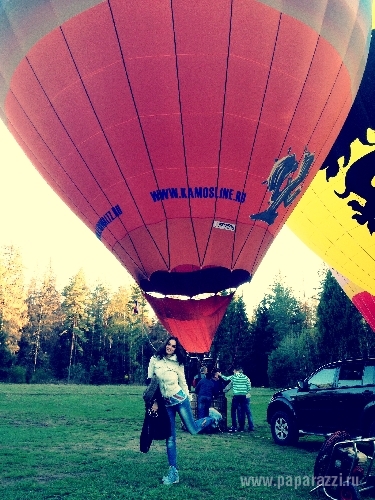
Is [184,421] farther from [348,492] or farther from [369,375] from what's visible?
[369,375]

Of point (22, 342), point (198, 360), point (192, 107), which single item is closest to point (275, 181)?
point (192, 107)

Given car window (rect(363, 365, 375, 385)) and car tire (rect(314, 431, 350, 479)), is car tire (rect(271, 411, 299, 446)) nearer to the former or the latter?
car window (rect(363, 365, 375, 385))

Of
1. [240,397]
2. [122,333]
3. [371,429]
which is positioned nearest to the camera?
[371,429]

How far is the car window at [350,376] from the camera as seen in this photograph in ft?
25.8

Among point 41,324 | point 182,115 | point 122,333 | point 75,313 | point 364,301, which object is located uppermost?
point 75,313

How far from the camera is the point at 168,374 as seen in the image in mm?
5340

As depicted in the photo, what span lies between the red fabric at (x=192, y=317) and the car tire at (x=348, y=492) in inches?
141

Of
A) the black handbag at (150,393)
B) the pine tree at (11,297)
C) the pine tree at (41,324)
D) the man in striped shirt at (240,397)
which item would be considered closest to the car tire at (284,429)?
the man in striped shirt at (240,397)

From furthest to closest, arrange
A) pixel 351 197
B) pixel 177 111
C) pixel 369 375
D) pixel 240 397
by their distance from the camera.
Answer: pixel 351 197 < pixel 240 397 < pixel 369 375 < pixel 177 111

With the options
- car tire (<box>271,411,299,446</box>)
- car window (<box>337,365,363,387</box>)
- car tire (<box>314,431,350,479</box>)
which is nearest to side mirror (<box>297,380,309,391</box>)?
car tire (<box>271,411,299,446</box>)

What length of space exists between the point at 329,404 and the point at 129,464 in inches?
138

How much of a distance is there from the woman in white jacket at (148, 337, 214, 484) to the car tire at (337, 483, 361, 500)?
55.6 inches

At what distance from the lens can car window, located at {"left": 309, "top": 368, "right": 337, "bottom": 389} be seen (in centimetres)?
833

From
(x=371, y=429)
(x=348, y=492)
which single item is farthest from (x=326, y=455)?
(x=371, y=429)
